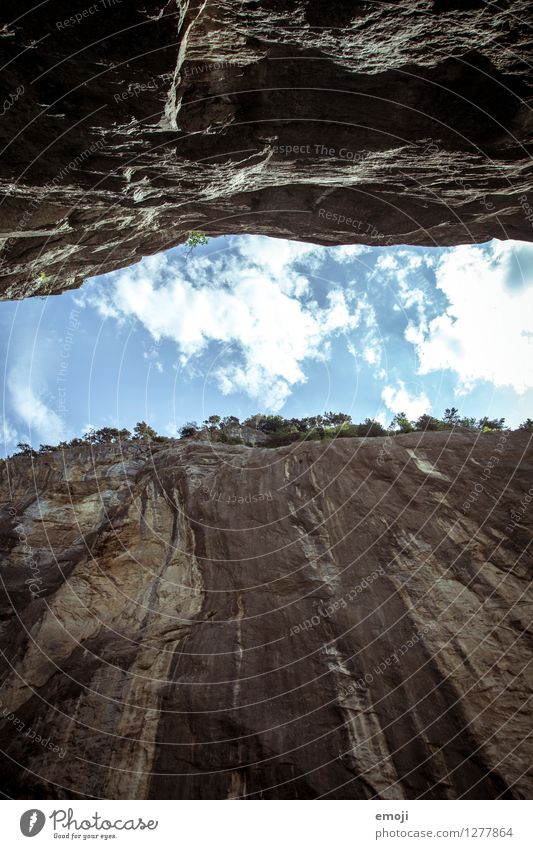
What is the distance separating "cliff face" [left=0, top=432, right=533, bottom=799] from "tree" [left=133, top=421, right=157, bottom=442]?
7.25m

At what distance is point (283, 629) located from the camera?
13328mm

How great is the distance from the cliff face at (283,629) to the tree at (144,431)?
725 centimetres

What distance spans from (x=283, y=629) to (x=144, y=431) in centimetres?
1927

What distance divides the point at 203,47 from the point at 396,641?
17194 millimetres

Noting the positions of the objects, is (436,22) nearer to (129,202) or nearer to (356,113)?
(356,113)

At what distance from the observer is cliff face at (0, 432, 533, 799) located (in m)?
10.4

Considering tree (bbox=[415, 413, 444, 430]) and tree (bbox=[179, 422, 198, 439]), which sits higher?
tree (bbox=[179, 422, 198, 439])

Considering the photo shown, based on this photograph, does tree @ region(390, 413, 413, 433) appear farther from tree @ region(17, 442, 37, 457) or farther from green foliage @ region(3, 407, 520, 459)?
tree @ region(17, 442, 37, 457)

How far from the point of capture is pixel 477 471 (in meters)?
15.0

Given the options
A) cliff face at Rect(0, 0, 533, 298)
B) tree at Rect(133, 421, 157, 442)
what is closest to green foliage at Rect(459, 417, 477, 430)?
cliff face at Rect(0, 0, 533, 298)

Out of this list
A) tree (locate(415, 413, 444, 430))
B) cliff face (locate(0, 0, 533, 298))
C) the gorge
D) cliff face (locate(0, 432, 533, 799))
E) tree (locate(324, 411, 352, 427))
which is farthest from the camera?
tree (locate(324, 411, 352, 427))

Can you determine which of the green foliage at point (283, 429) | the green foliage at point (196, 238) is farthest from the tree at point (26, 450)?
the green foliage at point (196, 238)

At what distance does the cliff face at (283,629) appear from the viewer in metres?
10.4
